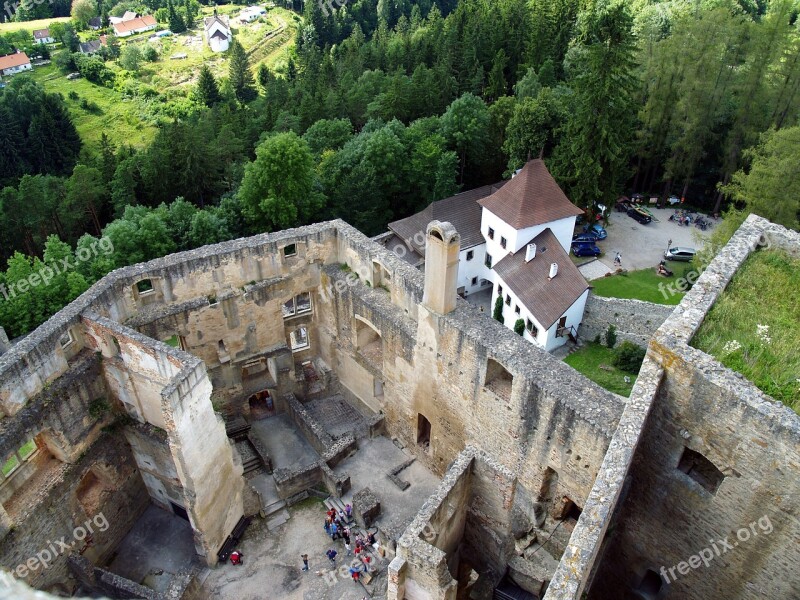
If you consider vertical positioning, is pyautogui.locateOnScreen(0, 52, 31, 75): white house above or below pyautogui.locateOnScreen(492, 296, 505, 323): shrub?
below

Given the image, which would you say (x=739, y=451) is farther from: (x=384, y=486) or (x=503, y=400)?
(x=384, y=486)

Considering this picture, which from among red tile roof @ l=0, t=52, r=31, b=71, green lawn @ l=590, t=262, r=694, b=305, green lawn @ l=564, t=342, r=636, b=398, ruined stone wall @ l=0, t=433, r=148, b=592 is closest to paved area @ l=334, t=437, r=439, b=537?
ruined stone wall @ l=0, t=433, r=148, b=592

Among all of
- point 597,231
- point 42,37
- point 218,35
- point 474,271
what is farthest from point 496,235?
point 42,37

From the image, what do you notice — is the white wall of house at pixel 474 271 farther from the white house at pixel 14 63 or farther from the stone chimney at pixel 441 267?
the white house at pixel 14 63

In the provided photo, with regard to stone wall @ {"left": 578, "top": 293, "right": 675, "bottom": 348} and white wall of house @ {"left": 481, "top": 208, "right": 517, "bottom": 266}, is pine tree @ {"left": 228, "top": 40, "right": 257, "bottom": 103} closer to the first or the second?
white wall of house @ {"left": 481, "top": 208, "right": 517, "bottom": 266}

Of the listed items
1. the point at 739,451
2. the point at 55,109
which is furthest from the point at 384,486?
the point at 55,109

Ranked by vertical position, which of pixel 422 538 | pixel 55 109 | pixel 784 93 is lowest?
pixel 55 109

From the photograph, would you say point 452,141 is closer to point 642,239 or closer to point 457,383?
point 642,239
